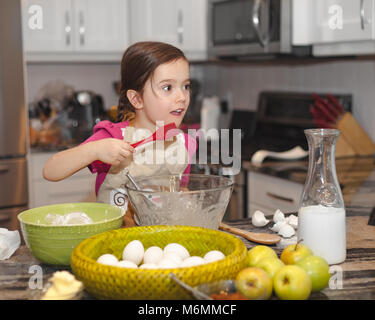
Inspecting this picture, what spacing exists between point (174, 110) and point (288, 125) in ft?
5.53

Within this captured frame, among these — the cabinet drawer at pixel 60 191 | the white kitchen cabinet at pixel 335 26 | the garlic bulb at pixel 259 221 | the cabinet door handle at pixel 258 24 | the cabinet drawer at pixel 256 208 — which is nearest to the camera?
the garlic bulb at pixel 259 221

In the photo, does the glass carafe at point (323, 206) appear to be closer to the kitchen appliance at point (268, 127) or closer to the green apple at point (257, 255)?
the green apple at point (257, 255)

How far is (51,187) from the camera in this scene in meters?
3.10

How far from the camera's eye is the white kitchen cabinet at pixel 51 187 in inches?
121

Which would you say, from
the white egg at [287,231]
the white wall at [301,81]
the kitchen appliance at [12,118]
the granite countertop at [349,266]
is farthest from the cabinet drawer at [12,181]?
the white egg at [287,231]

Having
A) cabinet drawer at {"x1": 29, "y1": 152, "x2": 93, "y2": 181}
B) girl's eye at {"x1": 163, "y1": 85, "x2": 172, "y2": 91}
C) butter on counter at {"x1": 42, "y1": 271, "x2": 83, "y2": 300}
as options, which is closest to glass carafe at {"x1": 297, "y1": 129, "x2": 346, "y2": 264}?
butter on counter at {"x1": 42, "y1": 271, "x2": 83, "y2": 300}

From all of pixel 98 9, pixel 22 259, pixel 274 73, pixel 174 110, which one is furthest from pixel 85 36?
pixel 22 259

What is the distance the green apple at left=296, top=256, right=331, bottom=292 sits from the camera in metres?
0.96

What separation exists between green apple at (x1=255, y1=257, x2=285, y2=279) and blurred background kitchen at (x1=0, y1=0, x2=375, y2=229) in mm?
1369

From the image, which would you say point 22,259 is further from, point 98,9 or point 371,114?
point 98,9

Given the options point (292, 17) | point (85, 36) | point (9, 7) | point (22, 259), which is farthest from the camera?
point (85, 36)

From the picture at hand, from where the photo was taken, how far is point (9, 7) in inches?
117

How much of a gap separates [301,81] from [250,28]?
515 millimetres

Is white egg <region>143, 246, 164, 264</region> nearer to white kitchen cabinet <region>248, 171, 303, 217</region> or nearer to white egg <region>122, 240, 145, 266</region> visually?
white egg <region>122, 240, 145, 266</region>
